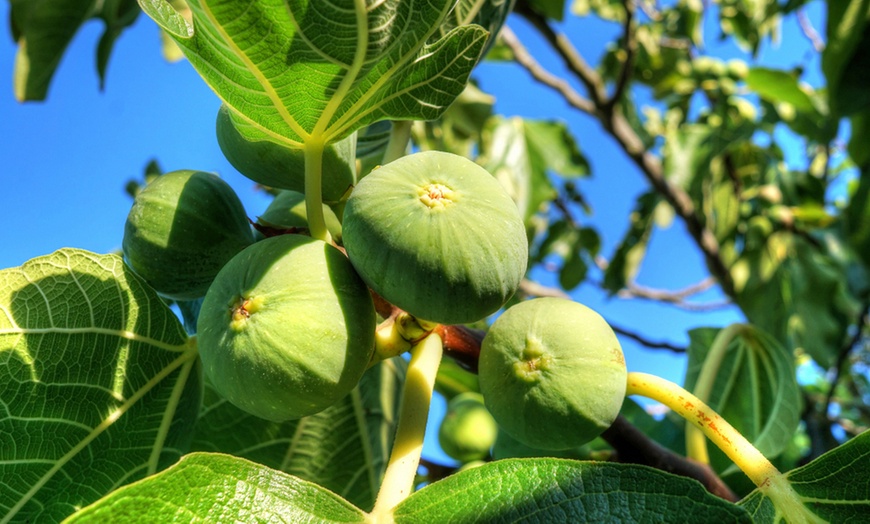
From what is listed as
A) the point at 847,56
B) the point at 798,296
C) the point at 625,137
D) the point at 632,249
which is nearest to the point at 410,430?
the point at 847,56

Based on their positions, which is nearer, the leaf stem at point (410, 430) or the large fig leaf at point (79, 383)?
the leaf stem at point (410, 430)

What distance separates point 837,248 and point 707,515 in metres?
3.63

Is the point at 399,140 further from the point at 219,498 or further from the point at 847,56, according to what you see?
the point at 847,56

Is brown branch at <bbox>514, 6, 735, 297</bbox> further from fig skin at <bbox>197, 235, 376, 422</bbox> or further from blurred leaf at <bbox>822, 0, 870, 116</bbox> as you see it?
fig skin at <bbox>197, 235, 376, 422</bbox>

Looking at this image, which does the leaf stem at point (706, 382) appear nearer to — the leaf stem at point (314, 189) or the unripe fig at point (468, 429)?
the unripe fig at point (468, 429)

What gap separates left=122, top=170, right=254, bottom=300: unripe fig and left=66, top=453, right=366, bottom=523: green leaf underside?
1.35 feet

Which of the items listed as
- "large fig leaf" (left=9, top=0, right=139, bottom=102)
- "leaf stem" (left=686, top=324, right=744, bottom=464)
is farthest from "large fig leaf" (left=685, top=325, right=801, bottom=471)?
"large fig leaf" (left=9, top=0, right=139, bottom=102)

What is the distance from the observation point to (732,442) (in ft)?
3.30

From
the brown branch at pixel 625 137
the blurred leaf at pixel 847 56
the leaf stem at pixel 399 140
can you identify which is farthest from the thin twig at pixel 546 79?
the leaf stem at pixel 399 140

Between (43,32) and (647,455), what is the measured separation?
201cm

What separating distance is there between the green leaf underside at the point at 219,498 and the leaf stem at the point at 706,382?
867 millimetres

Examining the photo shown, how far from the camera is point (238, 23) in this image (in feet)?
2.69

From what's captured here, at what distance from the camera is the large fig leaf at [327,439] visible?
1.34 meters

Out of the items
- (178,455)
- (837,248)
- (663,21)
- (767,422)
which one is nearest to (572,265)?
(837,248)
